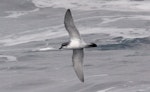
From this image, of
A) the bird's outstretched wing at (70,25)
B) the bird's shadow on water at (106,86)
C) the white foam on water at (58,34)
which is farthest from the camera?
the white foam on water at (58,34)

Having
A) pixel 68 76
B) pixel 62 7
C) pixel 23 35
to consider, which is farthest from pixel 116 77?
pixel 62 7

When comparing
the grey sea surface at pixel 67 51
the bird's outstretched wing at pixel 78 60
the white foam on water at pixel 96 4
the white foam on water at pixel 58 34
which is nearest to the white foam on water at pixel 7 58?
the grey sea surface at pixel 67 51

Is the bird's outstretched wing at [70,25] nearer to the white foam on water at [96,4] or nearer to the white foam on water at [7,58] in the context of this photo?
the white foam on water at [7,58]

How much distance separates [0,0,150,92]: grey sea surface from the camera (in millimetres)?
24578

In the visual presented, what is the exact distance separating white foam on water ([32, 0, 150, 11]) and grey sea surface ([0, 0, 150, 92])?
0.42 feet

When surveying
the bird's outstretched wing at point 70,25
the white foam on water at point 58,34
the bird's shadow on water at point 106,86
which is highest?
the bird's outstretched wing at point 70,25

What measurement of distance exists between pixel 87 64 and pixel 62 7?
11.9 meters

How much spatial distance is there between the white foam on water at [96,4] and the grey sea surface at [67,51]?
13cm

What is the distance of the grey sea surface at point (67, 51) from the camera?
24578 millimetres

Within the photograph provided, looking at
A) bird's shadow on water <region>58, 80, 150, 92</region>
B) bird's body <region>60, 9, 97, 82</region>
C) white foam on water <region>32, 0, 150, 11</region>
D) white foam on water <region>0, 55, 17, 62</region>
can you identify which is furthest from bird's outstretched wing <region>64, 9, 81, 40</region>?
white foam on water <region>32, 0, 150, 11</region>

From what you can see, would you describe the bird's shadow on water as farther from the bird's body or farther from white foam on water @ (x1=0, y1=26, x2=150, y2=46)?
white foam on water @ (x1=0, y1=26, x2=150, y2=46)

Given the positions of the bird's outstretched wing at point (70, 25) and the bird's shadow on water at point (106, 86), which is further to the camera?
the bird's shadow on water at point (106, 86)

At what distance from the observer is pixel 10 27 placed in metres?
34.8

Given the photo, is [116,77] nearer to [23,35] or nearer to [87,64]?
[87,64]
